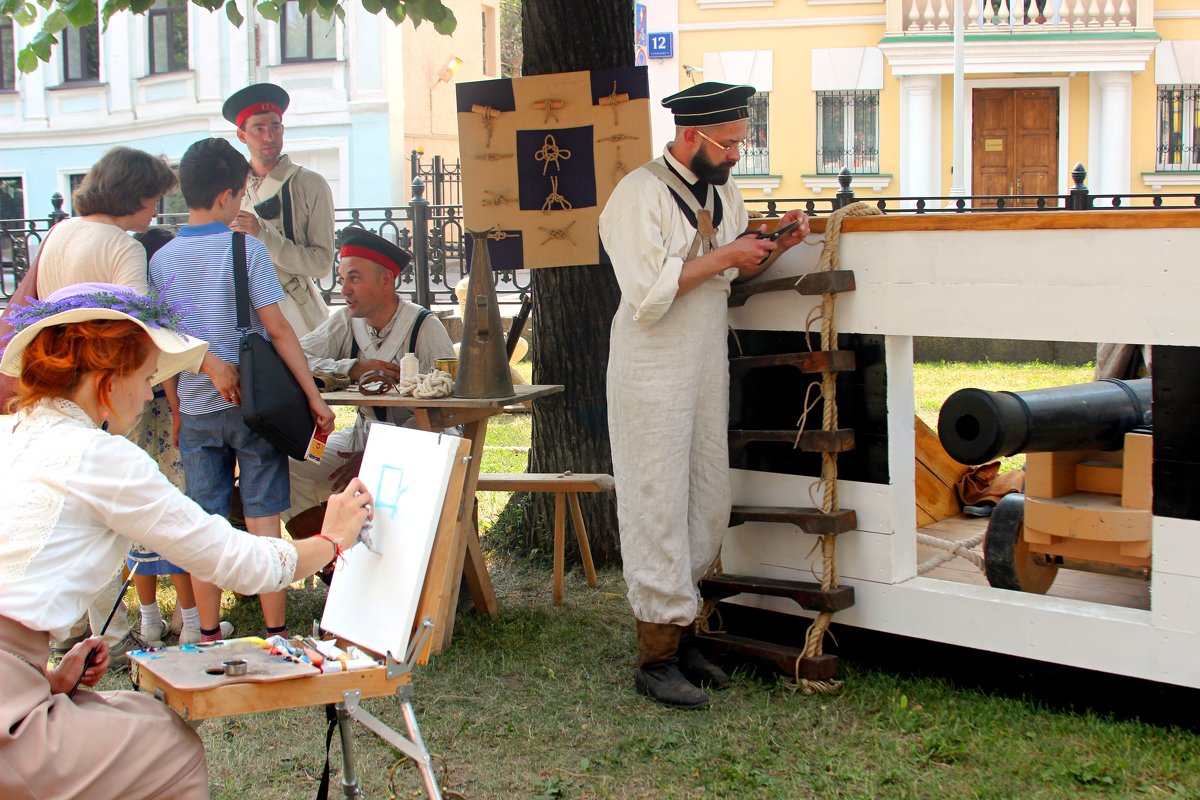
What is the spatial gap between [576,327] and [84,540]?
10.9ft

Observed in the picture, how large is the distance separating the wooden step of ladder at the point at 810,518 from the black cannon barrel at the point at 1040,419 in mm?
390

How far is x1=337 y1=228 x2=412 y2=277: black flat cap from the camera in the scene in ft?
16.6

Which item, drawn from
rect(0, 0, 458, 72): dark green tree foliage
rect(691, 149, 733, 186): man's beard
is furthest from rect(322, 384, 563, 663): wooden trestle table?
rect(0, 0, 458, 72): dark green tree foliage

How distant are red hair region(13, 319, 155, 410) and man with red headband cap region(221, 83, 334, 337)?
2.77 metres

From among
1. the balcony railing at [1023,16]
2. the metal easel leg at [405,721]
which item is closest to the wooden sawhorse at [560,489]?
the metal easel leg at [405,721]

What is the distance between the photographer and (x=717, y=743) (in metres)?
3.67

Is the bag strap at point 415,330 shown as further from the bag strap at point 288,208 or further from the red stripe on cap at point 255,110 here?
the red stripe on cap at point 255,110

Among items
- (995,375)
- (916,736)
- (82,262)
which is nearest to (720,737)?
(916,736)

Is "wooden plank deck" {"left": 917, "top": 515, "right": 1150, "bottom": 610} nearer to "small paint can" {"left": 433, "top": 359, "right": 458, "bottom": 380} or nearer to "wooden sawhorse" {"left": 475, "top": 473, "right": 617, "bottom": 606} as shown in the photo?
"wooden sawhorse" {"left": 475, "top": 473, "right": 617, "bottom": 606}

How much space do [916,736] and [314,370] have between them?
8.60ft

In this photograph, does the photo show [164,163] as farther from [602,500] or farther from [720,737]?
[720,737]

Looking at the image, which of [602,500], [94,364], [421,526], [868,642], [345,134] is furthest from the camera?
[345,134]

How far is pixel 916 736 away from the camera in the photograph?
3646 millimetres

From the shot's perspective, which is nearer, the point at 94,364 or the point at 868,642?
the point at 94,364
